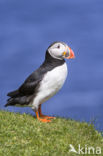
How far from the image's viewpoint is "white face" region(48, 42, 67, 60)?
8.87m

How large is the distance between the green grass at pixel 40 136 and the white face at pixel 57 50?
68.6 inches

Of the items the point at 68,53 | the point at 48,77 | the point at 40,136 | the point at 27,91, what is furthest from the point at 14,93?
the point at 40,136

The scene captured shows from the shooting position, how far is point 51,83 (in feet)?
28.9

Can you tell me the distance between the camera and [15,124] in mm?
8531

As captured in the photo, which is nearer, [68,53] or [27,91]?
[68,53]

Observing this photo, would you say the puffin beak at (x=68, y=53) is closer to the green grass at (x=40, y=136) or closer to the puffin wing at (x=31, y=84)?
the puffin wing at (x=31, y=84)

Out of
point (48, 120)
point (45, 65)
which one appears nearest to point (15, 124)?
point (48, 120)

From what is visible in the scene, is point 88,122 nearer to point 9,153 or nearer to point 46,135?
point 46,135

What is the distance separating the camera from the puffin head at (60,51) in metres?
8.88

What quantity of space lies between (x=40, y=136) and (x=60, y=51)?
2.28m

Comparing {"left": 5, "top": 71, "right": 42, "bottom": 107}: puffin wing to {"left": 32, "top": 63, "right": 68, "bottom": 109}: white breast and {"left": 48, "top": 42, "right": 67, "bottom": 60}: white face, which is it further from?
{"left": 48, "top": 42, "right": 67, "bottom": 60}: white face

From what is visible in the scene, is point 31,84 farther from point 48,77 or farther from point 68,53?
point 68,53

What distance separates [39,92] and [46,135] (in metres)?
1.31

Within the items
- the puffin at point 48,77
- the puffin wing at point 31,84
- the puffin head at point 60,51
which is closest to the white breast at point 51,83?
the puffin at point 48,77
